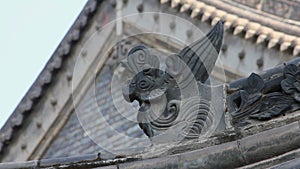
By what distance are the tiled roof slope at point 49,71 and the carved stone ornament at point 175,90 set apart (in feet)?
47.5

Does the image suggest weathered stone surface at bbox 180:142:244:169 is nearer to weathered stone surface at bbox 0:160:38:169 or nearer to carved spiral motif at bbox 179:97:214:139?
carved spiral motif at bbox 179:97:214:139

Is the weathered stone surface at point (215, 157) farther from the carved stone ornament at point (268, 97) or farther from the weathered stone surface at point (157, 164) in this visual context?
the carved stone ornament at point (268, 97)

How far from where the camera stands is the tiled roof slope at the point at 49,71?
1067 inches

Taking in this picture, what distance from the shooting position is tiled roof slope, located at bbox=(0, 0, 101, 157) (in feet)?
88.9

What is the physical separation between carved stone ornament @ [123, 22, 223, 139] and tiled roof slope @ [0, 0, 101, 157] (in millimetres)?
14474

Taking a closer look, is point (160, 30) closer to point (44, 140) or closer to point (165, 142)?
point (44, 140)

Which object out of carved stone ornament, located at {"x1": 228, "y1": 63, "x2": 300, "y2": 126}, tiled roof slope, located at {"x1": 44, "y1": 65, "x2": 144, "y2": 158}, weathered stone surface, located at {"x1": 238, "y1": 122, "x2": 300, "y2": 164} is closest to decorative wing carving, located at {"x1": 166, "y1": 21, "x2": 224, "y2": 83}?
carved stone ornament, located at {"x1": 228, "y1": 63, "x2": 300, "y2": 126}

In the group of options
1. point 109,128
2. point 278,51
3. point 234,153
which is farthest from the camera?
point 109,128

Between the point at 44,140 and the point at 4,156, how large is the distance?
71 centimetres

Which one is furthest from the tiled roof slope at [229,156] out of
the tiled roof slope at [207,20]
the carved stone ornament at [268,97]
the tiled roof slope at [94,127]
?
the tiled roof slope at [94,127]

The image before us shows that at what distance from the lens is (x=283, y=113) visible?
1199 centimetres

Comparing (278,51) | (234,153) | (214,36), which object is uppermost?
(278,51)

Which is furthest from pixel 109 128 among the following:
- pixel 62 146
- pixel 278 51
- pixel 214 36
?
pixel 214 36

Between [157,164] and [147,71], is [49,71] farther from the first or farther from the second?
[157,164]
